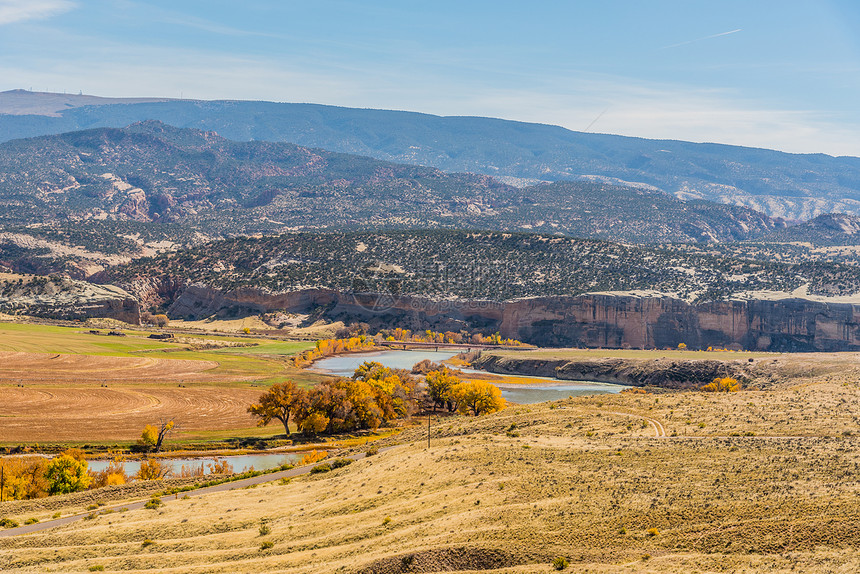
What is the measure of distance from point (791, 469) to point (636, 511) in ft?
28.7

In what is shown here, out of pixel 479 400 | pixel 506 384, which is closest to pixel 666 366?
pixel 506 384

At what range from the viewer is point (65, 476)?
53469 millimetres

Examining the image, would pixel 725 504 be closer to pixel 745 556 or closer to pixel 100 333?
pixel 745 556

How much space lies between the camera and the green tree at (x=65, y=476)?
175ft

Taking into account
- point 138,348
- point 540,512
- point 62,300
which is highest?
point 540,512

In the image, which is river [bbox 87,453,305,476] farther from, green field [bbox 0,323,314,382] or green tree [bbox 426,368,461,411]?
green field [bbox 0,323,314,382]

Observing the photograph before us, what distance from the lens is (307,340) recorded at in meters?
159

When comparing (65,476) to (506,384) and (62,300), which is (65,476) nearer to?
(506,384)

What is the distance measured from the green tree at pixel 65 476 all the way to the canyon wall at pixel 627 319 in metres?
108

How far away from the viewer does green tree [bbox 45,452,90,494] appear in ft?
175

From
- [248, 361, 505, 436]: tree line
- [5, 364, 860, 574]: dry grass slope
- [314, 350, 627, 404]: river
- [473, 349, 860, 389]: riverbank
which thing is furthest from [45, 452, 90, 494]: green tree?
[473, 349, 860, 389]: riverbank

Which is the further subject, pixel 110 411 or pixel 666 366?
pixel 666 366

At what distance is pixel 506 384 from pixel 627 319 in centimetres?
3852

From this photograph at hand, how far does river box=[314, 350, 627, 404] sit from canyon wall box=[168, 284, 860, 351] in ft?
55.9
